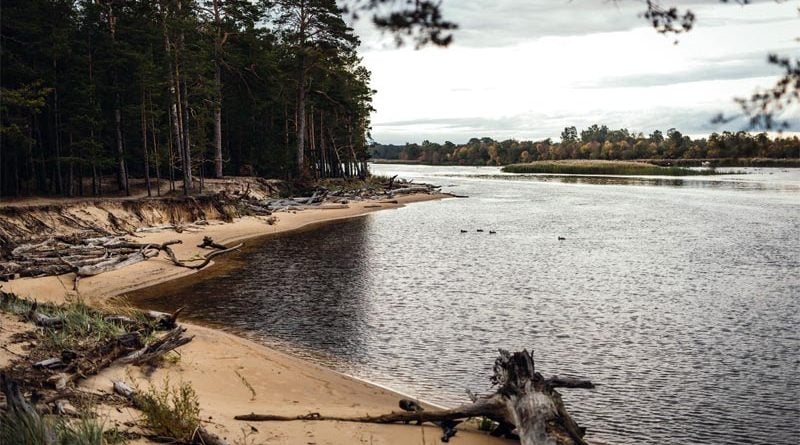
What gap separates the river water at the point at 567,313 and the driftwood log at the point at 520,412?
1919 millimetres

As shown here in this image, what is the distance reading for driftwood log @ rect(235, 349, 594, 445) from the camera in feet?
24.8

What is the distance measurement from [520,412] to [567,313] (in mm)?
10163

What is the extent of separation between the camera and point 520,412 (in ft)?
26.0

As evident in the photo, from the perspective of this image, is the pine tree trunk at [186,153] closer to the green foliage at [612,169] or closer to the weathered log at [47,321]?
the weathered log at [47,321]

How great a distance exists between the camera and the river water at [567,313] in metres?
11.0

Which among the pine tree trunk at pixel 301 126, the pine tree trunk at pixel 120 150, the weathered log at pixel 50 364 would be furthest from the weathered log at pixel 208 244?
the pine tree trunk at pixel 301 126

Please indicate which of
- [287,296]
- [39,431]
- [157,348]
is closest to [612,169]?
[287,296]

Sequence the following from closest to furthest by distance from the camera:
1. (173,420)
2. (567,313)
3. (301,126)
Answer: (173,420) < (567,313) < (301,126)

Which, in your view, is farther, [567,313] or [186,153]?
[186,153]

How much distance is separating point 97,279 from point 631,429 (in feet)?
53.8

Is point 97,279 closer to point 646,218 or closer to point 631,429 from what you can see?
point 631,429

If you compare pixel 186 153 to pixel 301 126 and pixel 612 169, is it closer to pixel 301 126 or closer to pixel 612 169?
pixel 301 126

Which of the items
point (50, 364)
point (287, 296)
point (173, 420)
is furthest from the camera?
point (287, 296)

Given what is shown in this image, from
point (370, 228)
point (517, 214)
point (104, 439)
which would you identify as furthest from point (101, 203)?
point (517, 214)
